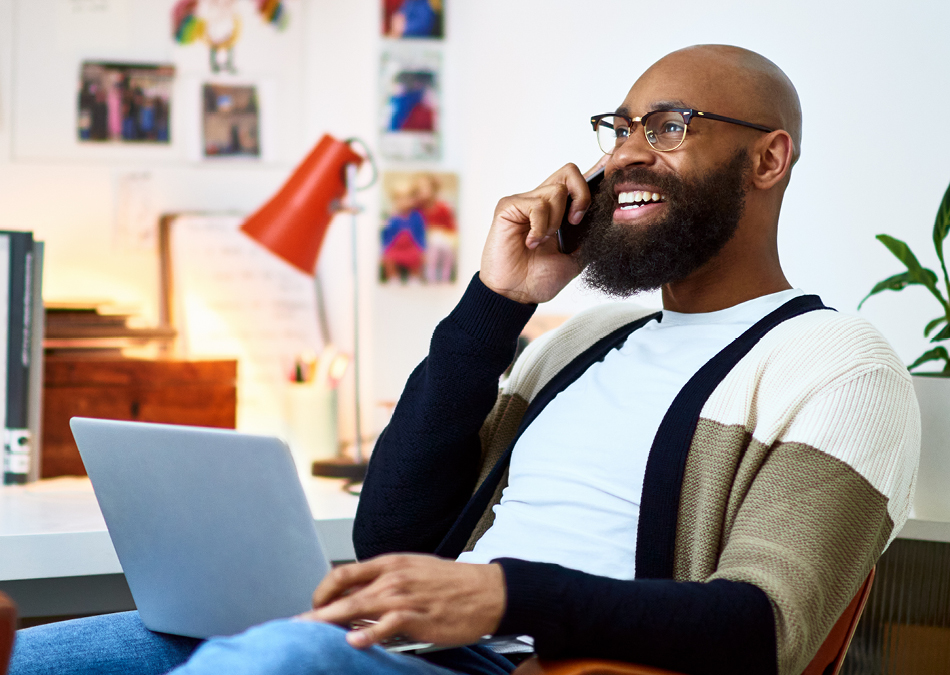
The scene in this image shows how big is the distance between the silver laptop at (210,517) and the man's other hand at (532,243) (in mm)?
489

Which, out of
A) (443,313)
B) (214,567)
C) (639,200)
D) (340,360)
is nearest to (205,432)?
(214,567)

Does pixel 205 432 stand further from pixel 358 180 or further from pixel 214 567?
pixel 358 180

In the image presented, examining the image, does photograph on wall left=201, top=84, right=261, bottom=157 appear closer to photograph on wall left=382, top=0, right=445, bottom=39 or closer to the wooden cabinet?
photograph on wall left=382, top=0, right=445, bottom=39

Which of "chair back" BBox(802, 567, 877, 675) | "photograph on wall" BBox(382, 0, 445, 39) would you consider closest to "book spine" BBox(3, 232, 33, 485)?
"photograph on wall" BBox(382, 0, 445, 39)

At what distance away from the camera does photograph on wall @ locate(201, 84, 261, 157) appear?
107 inches

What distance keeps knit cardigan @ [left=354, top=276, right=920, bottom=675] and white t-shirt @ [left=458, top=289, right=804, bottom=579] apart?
0.05 meters

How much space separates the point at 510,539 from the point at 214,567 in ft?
1.26

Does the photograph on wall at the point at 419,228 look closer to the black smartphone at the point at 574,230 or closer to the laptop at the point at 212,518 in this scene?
the black smartphone at the point at 574,230

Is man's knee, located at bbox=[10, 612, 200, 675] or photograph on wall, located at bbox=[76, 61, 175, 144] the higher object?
photograph on wall, located at bbox=[76, 61, 175, 144]

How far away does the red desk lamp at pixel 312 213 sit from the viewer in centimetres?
189

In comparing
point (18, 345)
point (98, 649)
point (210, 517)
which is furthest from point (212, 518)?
point (18, 345)

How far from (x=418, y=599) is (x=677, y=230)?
662 millimetres

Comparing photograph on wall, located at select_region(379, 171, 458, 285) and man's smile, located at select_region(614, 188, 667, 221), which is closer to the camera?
man's smile, located at select_region(614, 188, 667, 221)

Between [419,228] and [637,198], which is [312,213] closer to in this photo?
[419,228]
